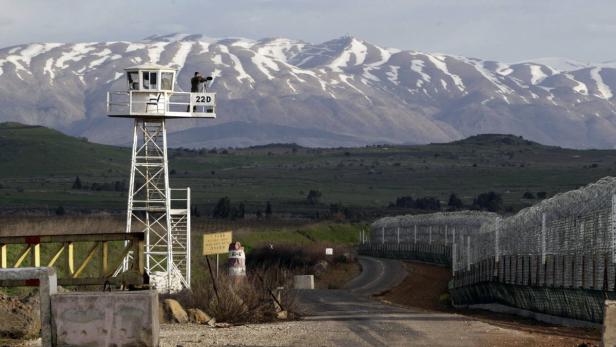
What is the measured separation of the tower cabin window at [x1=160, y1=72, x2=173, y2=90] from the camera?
2463 inches

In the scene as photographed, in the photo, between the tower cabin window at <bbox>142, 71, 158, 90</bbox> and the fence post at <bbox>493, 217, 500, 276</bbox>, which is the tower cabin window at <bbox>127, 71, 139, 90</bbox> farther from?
the fence post at <bbox>493, 217, 500, 276</bbox>

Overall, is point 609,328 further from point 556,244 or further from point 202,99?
point 202,99

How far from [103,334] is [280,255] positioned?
59988 millimetres

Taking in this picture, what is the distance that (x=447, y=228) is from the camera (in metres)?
73.7

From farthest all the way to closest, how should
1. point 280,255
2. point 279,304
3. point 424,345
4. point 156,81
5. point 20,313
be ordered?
1. point 280,255
2. point 156,81
3. point 279,304
4. point 20,313
5. point 424,345

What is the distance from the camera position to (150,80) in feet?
205

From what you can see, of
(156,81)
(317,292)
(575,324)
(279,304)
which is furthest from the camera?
(156,81)

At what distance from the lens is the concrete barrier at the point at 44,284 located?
21562 mm

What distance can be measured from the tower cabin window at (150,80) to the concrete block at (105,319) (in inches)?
1613

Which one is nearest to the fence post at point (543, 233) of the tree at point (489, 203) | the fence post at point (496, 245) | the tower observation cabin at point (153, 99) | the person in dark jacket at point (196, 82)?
the fence post at point (496, 245)

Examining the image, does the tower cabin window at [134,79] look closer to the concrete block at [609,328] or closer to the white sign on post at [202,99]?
the white sign on post at [202,99]

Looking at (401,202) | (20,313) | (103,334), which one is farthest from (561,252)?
(401,202)

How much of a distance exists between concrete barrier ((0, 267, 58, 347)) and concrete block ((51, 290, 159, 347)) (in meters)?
0.10

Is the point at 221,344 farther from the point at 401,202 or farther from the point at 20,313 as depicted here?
the point at 401,202
